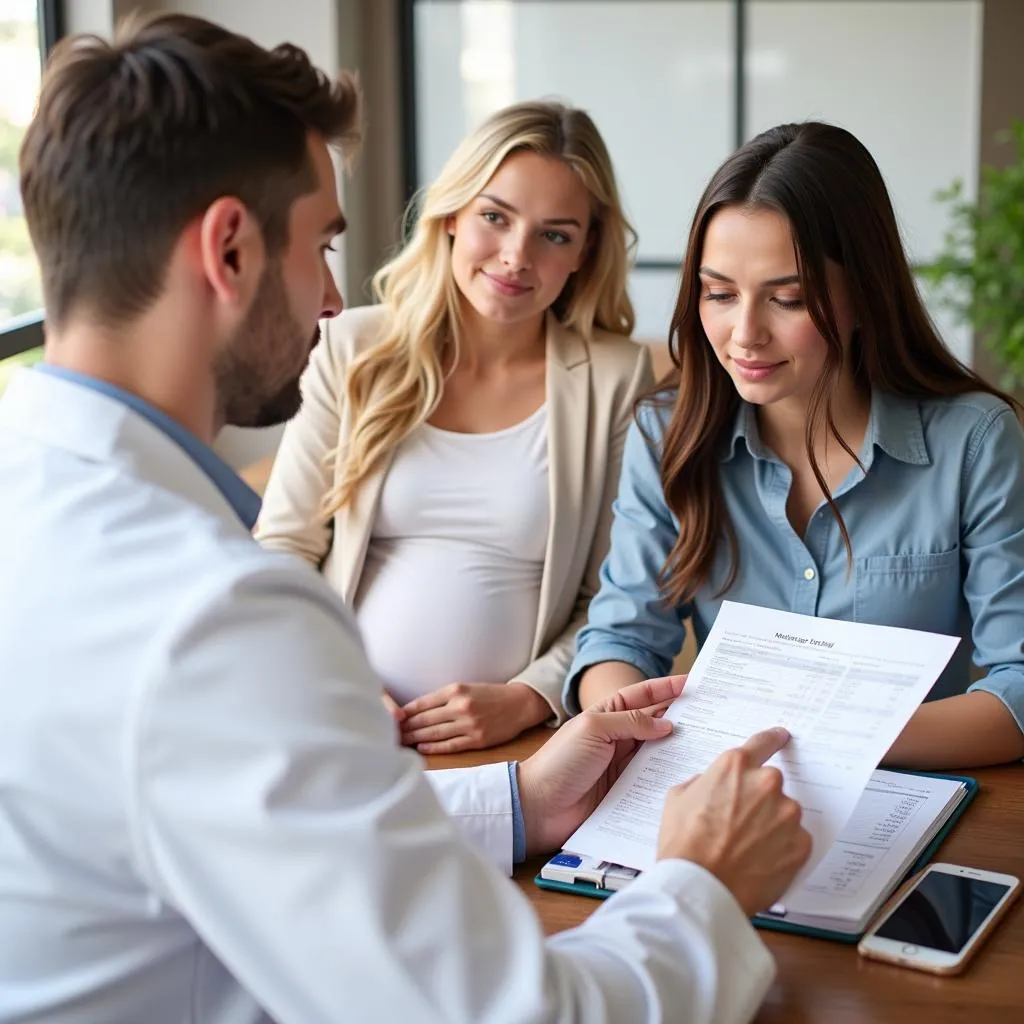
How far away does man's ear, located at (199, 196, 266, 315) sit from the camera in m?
0.95

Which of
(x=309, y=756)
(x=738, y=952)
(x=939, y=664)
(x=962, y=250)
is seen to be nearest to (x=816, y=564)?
(x=939, y=664)

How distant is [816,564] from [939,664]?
51cm

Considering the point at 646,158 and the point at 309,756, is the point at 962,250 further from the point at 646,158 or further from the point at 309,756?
the point at 309,756

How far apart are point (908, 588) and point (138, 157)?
1.12 meters

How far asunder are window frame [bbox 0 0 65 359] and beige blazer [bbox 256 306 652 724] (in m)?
0.63

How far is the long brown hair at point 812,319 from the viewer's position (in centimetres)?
165

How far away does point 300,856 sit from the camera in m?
0.79

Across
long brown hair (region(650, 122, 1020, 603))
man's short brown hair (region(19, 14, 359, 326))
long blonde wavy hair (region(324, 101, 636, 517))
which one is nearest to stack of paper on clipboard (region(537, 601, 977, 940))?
long brown hair (region(650, 122, 1020, 603))

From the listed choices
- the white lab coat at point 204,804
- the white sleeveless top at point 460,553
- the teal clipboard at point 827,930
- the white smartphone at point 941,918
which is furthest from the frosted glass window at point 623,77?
the white lab coat at point 204,804

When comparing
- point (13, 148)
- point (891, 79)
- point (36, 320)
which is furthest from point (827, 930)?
point (891, 79)

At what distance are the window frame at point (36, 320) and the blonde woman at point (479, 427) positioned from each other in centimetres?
62

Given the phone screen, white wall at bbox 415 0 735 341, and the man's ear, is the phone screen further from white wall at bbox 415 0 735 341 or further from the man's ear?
white wall at bbox 415 0 735 341

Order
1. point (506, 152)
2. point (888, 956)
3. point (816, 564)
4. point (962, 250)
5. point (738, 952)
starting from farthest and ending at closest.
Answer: point (962, 250), point (506, 152), point (816, 564), point (888, 956), point (738, 952)

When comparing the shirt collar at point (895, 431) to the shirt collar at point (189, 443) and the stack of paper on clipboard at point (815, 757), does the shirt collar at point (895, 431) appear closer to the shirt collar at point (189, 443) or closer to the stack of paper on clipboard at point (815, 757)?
the stack of paper on clipboard at point (815, 757)
